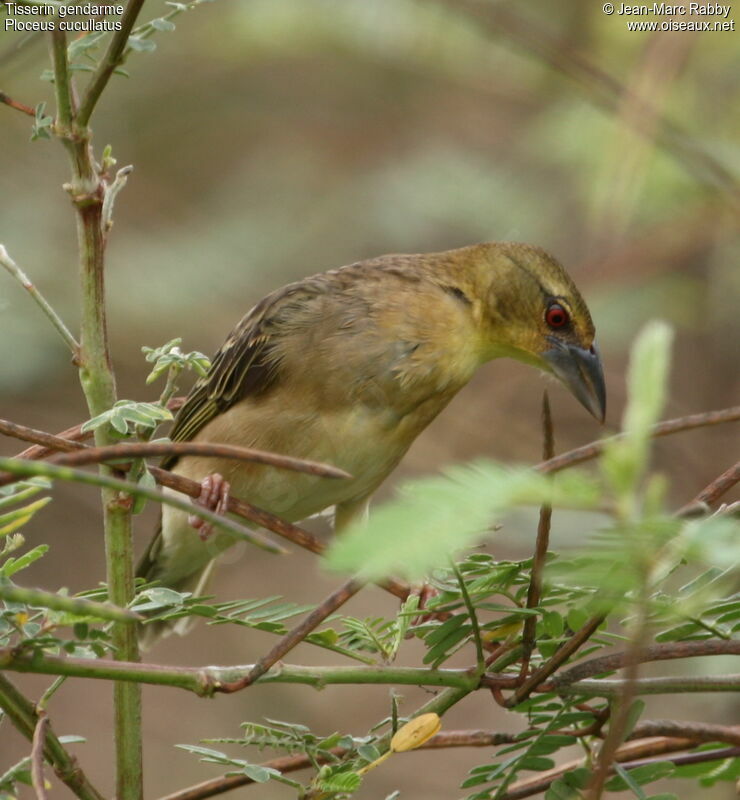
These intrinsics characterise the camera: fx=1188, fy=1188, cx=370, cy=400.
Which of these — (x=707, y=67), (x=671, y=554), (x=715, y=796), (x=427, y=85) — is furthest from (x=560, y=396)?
(x=671, y=554)

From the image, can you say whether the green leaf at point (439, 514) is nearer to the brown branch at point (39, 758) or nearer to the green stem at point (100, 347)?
the brown branch at point (39, 758)

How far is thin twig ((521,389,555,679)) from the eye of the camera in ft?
4.32

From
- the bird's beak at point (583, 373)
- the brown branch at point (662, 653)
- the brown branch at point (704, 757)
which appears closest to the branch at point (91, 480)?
the brown branch at point (662, 653)

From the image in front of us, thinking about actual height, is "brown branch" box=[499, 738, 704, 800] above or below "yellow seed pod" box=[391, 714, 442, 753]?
below

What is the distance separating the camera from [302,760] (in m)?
1.62

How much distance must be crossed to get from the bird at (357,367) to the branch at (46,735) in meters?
1.54

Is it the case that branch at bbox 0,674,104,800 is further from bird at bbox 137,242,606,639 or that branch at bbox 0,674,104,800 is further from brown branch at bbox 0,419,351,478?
bird at bbox 137,242,606,639

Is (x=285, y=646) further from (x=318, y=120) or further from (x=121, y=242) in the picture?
(x=318, y=120)

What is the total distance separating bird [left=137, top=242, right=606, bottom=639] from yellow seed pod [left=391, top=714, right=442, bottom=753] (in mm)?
1568

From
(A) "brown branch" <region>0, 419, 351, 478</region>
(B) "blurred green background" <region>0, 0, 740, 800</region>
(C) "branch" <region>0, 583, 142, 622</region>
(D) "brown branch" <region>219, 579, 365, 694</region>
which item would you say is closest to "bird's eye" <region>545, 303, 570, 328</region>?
(B) "blurred green background" <region>0, 0, 740, 800</region>

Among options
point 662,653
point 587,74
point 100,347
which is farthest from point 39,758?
point 587,74

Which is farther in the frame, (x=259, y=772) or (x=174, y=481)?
(x=174, y=481)

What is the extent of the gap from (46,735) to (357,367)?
1.92 meters

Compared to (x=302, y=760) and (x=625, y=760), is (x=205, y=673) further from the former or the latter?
(x=625, y=760)
